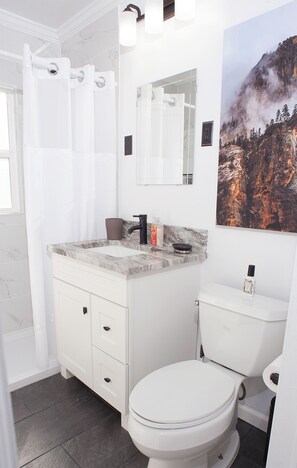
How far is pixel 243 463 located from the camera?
1.34 meters

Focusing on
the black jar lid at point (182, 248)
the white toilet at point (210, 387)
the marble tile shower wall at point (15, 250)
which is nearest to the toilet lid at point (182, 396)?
the white toilet at point (210, 387)

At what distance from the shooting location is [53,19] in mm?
2250

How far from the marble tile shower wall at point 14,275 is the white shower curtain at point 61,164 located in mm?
645

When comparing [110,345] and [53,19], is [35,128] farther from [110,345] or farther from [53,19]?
[110,345]

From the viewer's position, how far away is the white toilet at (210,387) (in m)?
1.01

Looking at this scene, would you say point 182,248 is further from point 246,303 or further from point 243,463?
point 243,463

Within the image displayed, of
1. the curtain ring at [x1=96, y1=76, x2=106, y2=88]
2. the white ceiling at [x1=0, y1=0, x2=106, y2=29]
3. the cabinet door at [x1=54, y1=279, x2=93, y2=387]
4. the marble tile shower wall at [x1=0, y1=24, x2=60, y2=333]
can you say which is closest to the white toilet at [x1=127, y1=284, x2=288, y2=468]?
the cabinet door at [x1=54, y1=279, x2=93, y2=387]

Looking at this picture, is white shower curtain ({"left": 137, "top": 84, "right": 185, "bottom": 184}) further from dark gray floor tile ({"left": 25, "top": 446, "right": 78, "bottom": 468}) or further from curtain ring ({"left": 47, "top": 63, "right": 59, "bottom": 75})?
dark gray floor tile ({"left": 25, "top": 446, "right": 78, "bottom": 468})

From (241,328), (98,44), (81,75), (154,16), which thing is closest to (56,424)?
(241,328)

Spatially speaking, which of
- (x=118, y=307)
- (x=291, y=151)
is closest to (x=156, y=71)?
(x=291, y=151)

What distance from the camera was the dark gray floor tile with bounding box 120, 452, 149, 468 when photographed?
131cm

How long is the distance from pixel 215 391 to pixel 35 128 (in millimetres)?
1683

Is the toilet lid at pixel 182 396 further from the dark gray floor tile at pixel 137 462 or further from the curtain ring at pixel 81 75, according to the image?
the curtain ring at pixel 81 75

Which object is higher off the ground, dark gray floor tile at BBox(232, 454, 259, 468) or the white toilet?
the white toilet
